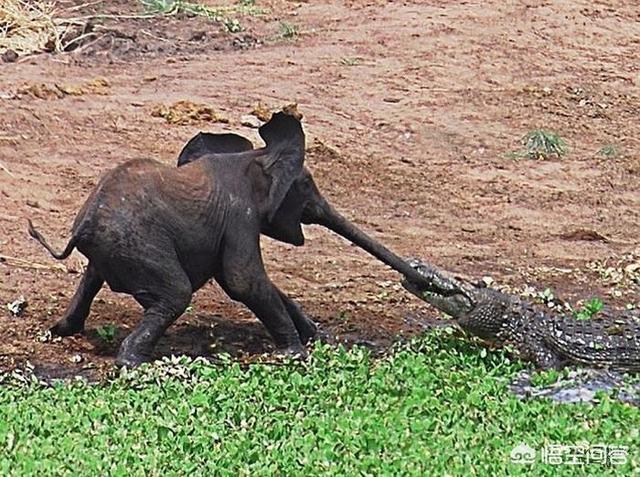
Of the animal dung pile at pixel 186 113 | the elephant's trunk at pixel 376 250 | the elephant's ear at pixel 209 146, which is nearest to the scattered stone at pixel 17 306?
the elephant's ear at pixel 209 146

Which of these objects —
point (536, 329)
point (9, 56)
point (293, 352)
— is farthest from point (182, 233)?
point (9, 56)

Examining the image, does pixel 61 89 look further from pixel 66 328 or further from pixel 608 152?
pixel 66 328

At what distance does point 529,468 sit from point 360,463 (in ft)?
2.15

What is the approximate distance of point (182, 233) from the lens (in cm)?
772

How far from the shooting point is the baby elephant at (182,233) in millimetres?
7555

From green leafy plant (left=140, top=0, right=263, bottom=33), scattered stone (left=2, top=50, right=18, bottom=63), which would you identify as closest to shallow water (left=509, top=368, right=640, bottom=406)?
scattered stone (left=2, top=50, right=18, bottom=63)

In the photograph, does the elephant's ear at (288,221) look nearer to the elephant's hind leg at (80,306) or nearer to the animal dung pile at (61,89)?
the elephant's hind leg at (80,306)

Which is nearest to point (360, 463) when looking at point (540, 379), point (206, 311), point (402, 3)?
point (540, 379)

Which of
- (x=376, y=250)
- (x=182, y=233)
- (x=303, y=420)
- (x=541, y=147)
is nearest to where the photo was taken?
(x=303, y=420)

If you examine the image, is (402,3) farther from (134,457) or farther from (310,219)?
(134,457)

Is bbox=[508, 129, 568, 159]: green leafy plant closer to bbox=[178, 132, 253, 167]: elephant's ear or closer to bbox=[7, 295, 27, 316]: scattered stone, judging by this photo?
bbox=[178, 132, 253, 167]: elephant's ear

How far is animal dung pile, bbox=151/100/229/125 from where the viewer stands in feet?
41.5

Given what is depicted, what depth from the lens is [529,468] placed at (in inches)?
231

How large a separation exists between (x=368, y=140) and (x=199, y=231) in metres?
5.44
